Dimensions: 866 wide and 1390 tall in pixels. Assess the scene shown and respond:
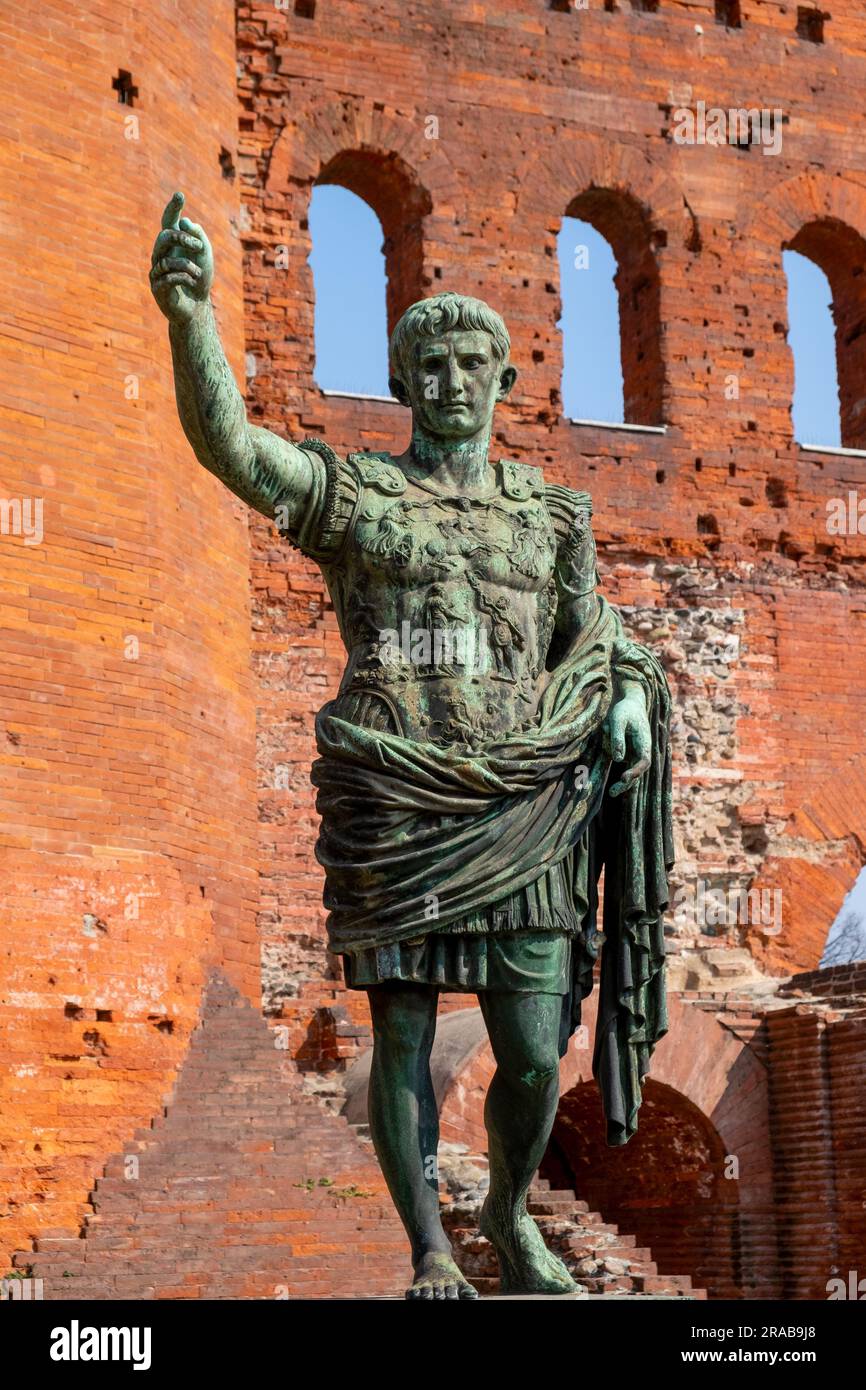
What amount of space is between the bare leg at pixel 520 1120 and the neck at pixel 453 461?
1.23m

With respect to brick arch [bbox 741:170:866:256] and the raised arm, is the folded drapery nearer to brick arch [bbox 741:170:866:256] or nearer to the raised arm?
the raised arm

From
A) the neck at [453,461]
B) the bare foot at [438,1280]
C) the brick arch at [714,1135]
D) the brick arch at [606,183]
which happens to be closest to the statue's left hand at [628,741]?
the neck at [453,461]

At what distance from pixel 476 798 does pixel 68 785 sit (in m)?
7.69

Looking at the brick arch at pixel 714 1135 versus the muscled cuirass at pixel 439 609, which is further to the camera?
the brick arch at pixel 714 1135

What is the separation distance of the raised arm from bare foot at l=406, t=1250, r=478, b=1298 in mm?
1689

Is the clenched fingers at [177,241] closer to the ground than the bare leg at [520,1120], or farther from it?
farther from it

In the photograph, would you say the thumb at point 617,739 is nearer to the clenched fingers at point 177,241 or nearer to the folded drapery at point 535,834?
the folded drapery at point 535,834

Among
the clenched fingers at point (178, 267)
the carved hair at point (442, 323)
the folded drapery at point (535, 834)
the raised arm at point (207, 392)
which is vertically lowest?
the folded drapery at point (535, 834)

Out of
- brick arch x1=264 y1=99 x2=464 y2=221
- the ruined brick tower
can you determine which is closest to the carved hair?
the ruined brick tower

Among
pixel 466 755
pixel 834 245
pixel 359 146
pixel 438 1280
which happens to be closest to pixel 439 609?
pixel 466 755

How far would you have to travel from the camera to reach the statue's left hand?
478 centimetres

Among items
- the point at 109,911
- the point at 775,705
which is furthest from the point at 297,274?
Result: the point at 109,911

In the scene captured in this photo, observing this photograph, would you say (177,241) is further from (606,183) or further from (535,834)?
(606,183)

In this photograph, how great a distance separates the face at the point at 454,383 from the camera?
16.2 feet
